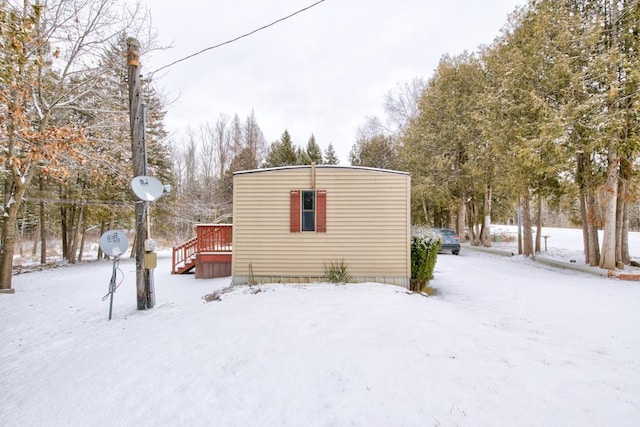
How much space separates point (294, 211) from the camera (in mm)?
7148

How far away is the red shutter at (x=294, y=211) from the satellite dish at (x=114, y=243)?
127 inches

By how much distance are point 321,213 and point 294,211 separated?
2.03ft

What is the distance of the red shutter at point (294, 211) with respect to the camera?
23.4ft

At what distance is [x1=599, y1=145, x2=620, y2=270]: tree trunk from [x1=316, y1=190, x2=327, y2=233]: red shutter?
27.7ft

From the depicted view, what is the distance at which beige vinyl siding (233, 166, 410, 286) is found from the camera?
7.07 meters

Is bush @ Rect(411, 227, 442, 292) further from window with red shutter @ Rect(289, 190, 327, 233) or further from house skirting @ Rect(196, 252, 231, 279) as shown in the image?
house skirting @ Rect(196, 252, 231, 279)

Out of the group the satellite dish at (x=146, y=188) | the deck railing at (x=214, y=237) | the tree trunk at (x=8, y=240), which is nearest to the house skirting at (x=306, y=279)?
the satellite dish at (x=146, y=188)

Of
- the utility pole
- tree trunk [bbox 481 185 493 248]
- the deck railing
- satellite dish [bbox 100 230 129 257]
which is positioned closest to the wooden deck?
the deck railing

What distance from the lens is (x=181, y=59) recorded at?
21.6 feet

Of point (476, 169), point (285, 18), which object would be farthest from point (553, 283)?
point (285, 18)

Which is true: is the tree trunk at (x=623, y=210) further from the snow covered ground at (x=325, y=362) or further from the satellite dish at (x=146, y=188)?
the satellite dish at (x=146, y=188)

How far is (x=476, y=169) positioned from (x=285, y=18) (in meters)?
11.7

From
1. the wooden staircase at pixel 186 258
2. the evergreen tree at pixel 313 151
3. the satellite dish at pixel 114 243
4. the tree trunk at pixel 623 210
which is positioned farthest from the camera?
the evergreen tree at pixel 313 151

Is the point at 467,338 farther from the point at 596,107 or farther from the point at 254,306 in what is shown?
the point at 596,107
